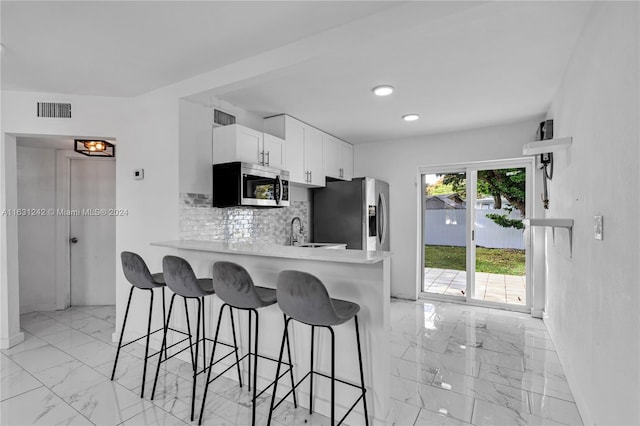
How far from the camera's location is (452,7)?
1703mm

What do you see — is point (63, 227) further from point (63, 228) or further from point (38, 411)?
point (38, 411)

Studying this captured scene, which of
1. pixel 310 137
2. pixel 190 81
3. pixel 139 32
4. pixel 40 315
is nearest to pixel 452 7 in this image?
pixel 139 32

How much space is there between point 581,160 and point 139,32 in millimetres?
2952

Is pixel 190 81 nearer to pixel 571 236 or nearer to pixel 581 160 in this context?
pixel 581 160

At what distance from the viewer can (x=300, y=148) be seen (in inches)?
159

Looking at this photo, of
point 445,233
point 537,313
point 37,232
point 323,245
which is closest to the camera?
point 537,313

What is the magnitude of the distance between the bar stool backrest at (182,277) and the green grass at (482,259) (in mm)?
3706

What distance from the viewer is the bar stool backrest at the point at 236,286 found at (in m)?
1.87

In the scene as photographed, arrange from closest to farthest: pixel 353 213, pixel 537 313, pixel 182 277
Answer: pixel 182 277 < pixel 537 313 < pixel 353 213

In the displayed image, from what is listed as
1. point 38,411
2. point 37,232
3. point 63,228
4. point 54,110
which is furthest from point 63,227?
point 38,411

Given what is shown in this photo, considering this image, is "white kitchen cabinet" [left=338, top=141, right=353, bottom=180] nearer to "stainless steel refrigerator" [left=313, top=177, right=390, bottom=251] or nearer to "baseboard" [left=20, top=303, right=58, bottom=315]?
"stainless steel refrigerator" [left=313, top=177, right=390, bottom=251]

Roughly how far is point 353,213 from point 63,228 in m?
3.82

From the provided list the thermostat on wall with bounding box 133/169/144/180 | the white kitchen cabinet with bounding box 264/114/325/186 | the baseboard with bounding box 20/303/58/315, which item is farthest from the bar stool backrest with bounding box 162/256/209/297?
the baseboard with bounding box 20/303/58/315

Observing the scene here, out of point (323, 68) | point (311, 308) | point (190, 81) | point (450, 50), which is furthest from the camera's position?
point (190, 81)
